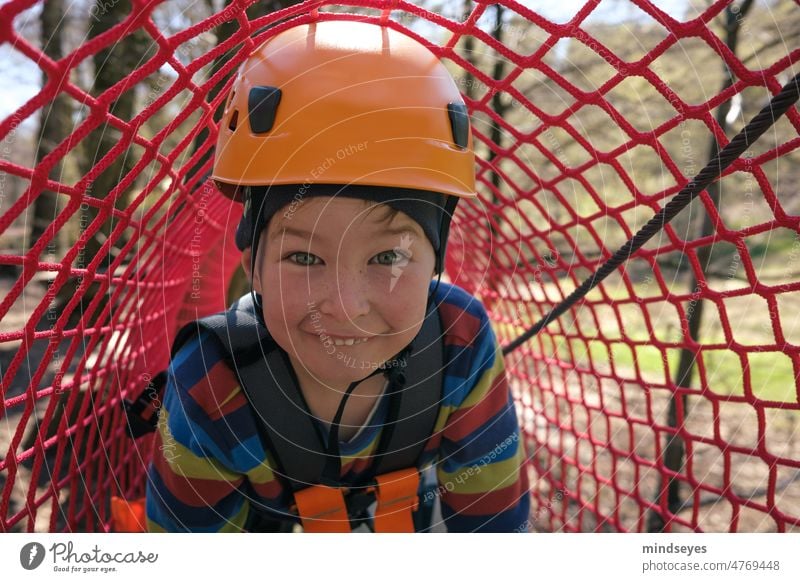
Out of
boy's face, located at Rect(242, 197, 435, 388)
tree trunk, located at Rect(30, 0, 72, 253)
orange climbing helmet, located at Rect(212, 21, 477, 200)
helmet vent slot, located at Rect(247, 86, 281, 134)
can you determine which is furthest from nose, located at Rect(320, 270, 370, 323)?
tree trunk, located at Rect(30, 0, 72, 253)

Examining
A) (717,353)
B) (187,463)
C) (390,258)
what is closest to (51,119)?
(187,463)

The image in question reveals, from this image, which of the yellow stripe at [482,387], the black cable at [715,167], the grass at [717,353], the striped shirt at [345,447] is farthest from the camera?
the grass at [717,353]

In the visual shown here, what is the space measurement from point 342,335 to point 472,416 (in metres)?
0.45

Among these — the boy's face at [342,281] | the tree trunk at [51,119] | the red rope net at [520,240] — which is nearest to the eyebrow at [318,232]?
the boy's face at [342,281]

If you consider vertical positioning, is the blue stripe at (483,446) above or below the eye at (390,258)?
below

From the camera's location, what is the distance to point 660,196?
1.14m

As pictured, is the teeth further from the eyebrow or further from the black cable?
the black cable

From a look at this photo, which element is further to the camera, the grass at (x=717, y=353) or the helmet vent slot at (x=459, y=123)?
the grass at (x=717, y=353)

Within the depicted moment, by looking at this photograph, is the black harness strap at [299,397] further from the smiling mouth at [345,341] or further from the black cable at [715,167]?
the black cable at [715,167]

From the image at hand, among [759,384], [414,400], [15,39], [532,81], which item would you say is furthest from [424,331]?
[759,384]

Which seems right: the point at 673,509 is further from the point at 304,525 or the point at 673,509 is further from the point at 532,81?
the point at 532,81

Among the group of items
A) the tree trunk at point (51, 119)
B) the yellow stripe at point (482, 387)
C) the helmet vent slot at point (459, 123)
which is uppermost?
the tree trunk at point (51, 119)

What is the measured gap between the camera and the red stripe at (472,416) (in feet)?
3.83
